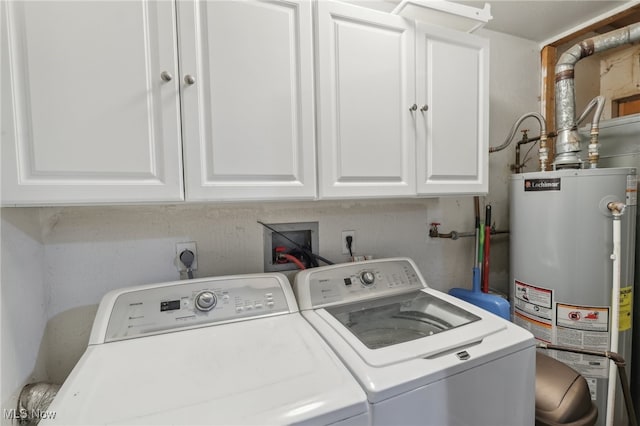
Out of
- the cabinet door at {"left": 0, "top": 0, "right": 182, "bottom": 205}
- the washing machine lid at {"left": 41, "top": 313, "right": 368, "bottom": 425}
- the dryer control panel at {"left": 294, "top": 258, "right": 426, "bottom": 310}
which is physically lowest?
the washing machine lid at {"left": 41, "top": 313, "right": 368, "bottom": 425}

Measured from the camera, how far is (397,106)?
120 cm

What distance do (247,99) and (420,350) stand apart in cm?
99

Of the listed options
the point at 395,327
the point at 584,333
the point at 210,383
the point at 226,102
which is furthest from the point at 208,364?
the point at 584,333

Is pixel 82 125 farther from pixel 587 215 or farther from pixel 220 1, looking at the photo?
pixel 587 215

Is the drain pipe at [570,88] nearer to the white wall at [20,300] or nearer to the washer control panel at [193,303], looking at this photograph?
the washer control panel at [193,303]

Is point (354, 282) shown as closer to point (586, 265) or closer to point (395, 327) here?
point (395, 327)

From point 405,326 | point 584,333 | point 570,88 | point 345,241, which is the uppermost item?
point 570,88

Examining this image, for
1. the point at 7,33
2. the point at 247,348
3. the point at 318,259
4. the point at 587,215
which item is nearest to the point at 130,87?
the point at 7,33

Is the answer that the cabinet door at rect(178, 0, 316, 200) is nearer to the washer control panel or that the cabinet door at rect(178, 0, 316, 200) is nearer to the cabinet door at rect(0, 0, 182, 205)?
the cabinet door at rect(0, 0, 182, 205)

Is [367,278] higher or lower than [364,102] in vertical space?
lower

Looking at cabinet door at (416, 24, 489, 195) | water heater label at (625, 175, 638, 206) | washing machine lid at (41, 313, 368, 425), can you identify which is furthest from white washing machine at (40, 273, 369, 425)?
water heater label at (625, 175, 638, 206)

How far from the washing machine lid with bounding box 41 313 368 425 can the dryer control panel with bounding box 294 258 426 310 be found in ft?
0.79

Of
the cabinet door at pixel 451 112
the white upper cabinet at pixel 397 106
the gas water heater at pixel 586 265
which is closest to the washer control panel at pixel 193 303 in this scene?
the white upper cabinet at pixel 397 106

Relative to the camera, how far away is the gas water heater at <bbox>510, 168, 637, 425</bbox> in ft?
4.22
